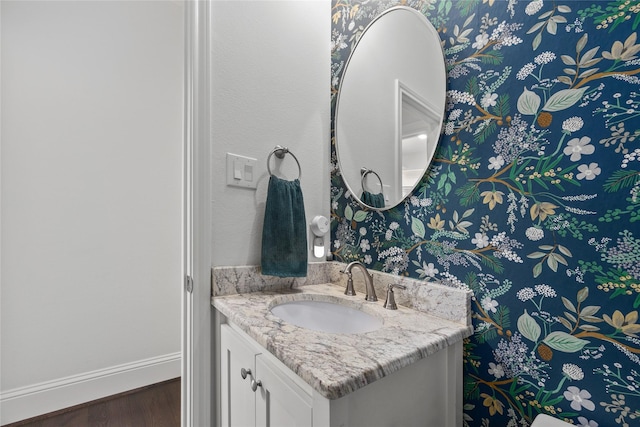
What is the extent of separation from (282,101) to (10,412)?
212cm

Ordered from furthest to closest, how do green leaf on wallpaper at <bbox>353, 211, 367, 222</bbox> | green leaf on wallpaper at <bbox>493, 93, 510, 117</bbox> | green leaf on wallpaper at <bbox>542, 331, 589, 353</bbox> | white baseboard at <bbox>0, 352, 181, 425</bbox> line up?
white baseboard at <bbox>0, 352, 181, 425</bbox> < green leaf on wallpaper at <bbox>353, 211, 367, 222</bbox> < green leaf on wallpaper at <bbox>493, 93, 510, 117</bbox> < green leaf on wallpaper at <bbox>542, 331, 589, 353</bbox>

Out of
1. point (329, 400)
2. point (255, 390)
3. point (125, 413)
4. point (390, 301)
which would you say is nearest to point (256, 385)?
point (255, 390)

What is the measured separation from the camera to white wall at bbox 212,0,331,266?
1.07 m

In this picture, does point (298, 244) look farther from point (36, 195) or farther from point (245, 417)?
point (36, 195)

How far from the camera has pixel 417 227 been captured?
979mm

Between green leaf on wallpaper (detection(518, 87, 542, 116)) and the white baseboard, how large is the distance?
231cm

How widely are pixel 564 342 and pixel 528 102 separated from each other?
0.59 metres

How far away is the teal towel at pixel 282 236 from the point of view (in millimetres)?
1098

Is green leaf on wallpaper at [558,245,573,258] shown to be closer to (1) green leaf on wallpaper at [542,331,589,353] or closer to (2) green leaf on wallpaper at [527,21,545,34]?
(1) green leaf on wallpaper at [542,331,589,353]

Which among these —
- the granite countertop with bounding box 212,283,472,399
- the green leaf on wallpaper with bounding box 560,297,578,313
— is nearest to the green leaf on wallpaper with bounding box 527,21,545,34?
the green leaf on wallpaper with bounding box 560,297,578,313

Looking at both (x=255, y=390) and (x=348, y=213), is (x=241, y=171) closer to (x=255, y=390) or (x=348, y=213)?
(x=348, y=213)

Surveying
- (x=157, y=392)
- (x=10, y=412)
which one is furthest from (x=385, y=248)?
(x=10, y=412)

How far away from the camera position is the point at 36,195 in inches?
61.2

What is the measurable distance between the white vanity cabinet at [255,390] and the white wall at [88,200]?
48.4 inches
